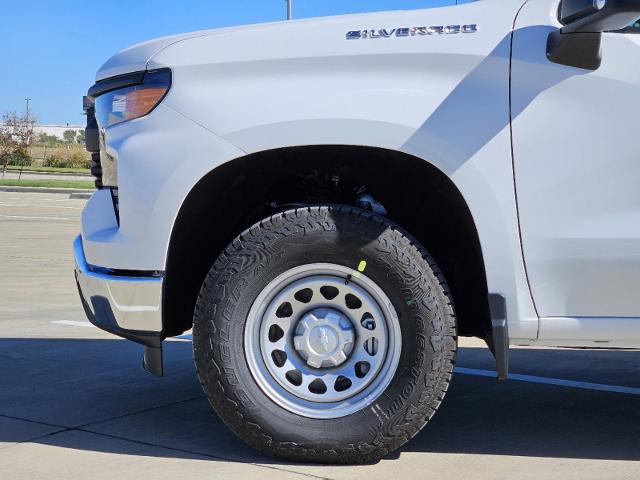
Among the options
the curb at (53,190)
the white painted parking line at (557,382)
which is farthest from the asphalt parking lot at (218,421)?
the curb at (53,190)

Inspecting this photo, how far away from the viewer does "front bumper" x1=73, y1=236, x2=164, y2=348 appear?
12.5ft

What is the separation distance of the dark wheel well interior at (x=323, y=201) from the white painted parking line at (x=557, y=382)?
1356 millimetres

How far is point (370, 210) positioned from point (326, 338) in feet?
1.83

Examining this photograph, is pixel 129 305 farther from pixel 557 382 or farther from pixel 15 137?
pixel 15 137

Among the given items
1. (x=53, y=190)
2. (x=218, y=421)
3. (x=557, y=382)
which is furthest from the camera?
(x=53, y=190)

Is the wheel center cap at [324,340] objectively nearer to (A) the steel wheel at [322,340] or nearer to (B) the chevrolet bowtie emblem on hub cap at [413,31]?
(A) the steel wheel at [322,340]

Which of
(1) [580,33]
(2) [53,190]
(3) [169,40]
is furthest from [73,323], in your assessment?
(2) [53,190]

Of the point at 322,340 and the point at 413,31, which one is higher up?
the point at 413,31

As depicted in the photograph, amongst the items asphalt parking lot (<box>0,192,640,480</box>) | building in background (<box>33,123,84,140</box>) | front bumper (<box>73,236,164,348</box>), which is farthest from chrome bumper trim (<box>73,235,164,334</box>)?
building in background (<box>33,123,84,140</box>)

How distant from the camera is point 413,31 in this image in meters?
3.71

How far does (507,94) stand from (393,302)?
34.0 inches

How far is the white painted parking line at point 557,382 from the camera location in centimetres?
533

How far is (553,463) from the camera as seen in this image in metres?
3.86

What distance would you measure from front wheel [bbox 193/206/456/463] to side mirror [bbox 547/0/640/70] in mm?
872
